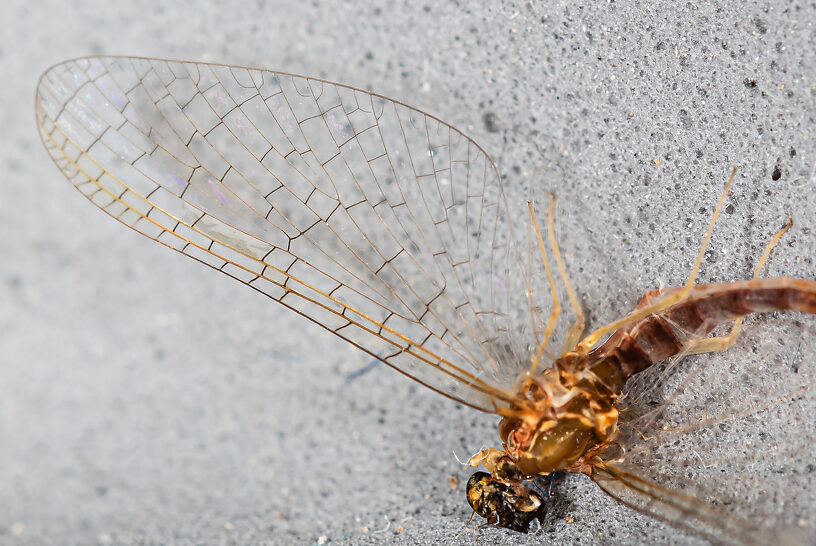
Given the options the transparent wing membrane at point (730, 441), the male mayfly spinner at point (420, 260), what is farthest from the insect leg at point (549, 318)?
the transparent wing membrane at point (730, 441)

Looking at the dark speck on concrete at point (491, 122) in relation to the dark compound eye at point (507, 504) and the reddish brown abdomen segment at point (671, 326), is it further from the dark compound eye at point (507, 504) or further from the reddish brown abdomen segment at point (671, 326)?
the dark compound eye at point (507, 504)

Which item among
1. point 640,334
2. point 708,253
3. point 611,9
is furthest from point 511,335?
point 611,9

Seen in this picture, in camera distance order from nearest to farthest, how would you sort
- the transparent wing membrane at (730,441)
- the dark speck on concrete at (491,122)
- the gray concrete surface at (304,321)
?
the transparent wing membrane at (730,441) < the gray concrete surface at (304,321) < the dark speck on concrete at (491,122)

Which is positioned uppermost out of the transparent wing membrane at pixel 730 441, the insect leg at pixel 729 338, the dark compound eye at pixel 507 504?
the insect leg at pixel 729 338

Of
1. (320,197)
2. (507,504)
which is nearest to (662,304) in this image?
(507,504)

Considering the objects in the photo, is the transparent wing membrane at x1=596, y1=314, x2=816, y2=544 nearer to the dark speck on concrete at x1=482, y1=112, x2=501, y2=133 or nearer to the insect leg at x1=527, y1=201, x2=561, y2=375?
the insect leg at x1=527, y1=201, x2=561, y2=375

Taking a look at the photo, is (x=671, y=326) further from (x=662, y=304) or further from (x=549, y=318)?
(x=549, y=318)

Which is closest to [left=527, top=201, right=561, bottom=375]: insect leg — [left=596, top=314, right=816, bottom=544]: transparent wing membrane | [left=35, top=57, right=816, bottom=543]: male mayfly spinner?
[left=35, top=57, right=816, bottom=543]: male mayfly spinner
